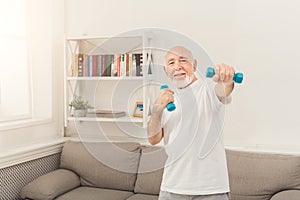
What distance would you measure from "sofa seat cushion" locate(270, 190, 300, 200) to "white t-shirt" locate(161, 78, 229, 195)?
3.10ft

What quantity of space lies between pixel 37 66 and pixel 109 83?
2.19 feet

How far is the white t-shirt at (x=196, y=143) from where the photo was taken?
55.9 inches

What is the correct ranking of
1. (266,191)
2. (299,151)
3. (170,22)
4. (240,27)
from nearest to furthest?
(266,191), (299,151), (240,27), (170,22)

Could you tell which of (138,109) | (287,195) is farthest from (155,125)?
(138,109)

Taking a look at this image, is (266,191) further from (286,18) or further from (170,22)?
(170,22)

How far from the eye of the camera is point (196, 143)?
143 cm

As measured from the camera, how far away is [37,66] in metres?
3.30

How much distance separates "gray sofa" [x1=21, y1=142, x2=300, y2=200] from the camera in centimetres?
239

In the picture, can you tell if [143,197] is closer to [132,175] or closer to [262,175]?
[132,175]

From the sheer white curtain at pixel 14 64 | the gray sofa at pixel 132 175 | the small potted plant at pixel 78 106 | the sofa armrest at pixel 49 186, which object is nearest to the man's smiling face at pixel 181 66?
the gray sofa at pixel 132 175

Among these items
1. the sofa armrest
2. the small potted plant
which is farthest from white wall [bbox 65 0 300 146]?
the sofa armrest

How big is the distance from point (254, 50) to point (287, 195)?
3.70ft

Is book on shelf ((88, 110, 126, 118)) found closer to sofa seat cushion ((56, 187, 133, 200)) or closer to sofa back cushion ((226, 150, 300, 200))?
sofa seat cushion ((56, 187, 133, 200))

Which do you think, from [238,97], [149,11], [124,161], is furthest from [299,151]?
A: [149,11]
